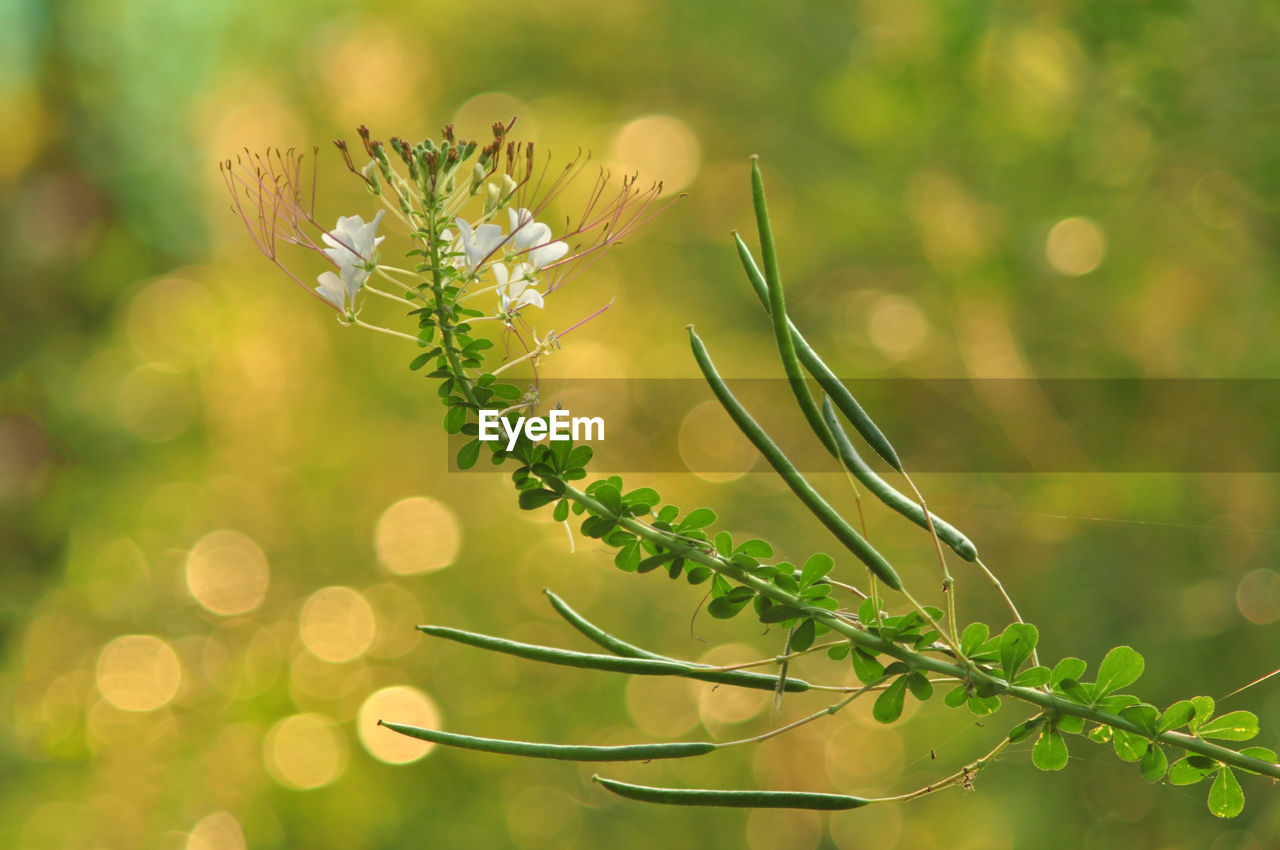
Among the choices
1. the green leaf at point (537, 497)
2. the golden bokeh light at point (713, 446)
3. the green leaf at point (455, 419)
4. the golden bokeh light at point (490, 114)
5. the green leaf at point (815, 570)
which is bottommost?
the green leaf at point (815, 570)

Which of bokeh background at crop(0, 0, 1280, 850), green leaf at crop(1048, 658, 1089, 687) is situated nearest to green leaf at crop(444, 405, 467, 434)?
green leaf at crop(1048, 658, 1089, 687)

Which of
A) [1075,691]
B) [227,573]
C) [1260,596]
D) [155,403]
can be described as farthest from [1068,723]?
[155,403]

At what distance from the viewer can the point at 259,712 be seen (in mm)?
956

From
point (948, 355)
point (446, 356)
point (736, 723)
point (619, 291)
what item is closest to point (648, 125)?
point (619, 291)

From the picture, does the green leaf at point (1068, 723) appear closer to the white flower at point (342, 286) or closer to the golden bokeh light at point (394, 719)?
the white flower at point (342, 286)

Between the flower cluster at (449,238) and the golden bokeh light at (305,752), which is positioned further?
the golden bokeh light at (305,752)

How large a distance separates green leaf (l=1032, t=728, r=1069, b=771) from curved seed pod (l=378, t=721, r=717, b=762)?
6 cm

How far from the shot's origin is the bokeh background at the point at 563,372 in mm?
733

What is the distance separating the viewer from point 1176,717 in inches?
6.0

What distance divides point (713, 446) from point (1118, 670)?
2.85 ft

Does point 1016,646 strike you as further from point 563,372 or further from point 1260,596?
point 563,372

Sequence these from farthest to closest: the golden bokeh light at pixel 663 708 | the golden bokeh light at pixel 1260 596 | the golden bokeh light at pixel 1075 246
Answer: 1. the golden bokeh light at pixel 663 708
2. the golden bokeh light at pixel 1075 246
3. the golden bokeh light at pixel 1260 596

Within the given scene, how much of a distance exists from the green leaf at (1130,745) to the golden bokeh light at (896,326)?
2.81ft

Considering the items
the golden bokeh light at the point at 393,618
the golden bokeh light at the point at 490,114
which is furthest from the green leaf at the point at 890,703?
the golden bokeh light at the point at 490,114
